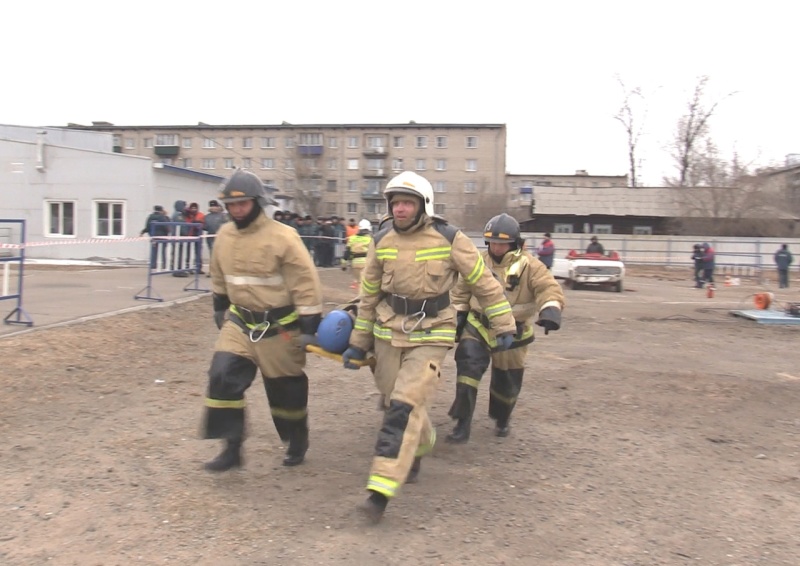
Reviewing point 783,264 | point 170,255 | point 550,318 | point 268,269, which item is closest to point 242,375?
point 268,269

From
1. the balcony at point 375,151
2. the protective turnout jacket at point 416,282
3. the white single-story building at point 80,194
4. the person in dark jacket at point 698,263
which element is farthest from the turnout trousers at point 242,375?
the balcony at point 375,151

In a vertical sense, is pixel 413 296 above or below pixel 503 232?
below

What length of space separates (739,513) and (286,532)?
2657mm

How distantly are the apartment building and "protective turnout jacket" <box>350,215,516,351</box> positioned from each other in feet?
225

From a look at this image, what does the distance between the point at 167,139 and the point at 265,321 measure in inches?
3140

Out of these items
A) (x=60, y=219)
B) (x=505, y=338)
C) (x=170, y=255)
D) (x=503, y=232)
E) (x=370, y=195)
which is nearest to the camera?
(x=505, y=338)

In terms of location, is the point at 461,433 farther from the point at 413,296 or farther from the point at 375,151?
the point at 375,151

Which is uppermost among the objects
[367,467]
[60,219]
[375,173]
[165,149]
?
[165,149]

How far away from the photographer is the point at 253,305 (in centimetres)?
447

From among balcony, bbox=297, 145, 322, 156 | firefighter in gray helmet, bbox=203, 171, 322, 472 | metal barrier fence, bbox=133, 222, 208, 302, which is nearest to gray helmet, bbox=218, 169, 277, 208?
firefighter in gray helmet, bbox=203, 171, 322, 472

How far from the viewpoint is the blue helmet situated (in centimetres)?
444

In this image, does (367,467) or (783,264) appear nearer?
(367,467)

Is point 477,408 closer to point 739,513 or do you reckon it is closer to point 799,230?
point 739,513

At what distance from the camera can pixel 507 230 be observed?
5656mm
